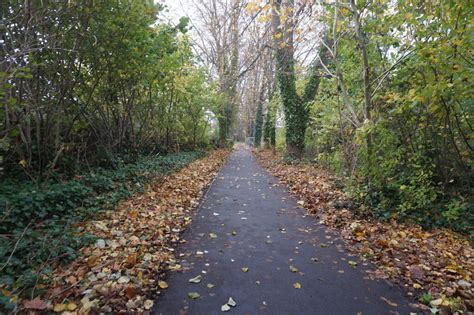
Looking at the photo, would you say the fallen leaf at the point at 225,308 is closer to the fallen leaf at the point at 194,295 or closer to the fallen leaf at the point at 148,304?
the fallen leaf at the point at 194,295

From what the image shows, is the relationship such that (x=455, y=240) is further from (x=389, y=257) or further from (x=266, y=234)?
(x=266, y=234)

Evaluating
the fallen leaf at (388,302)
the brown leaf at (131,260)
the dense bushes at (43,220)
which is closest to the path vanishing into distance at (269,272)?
the fallen leaf at (388,302)

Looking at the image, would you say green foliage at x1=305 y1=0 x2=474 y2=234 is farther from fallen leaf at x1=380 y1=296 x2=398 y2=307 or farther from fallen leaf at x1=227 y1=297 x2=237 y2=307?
fallen leaf at x1=227 y1=297 x2=237 y2=307

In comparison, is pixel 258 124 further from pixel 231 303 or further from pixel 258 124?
pixel 231 303

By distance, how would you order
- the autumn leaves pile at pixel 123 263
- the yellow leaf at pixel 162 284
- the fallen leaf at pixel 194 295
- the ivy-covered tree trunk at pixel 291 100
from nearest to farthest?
the autumn leaves pile at pixel 123 263 < the fallen leaf at pixel 194 295 < the yellow leaf at pixel 162 284 < the ivy-covered tree trunk at pixel 291 100

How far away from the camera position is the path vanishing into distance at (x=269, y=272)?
9.79ft

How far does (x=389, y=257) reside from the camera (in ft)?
13.1

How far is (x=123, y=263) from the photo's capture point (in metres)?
3.54

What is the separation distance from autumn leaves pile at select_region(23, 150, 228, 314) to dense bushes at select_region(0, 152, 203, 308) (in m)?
0.22

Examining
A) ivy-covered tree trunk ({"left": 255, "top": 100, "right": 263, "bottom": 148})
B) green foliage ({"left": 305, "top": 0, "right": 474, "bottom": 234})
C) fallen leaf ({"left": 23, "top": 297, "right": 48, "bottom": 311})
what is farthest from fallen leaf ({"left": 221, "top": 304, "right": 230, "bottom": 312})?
ivy-covered tree trunk ({"left": 255, "top": 100, "right": 263, "bottom": 148})

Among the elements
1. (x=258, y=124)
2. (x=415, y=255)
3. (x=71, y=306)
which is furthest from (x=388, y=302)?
(x=258, y=124)


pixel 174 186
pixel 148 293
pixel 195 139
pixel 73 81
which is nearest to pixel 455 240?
pixel 148 293

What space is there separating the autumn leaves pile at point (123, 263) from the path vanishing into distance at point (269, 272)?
0.24 metres

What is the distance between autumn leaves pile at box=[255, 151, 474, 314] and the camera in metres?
3.12
